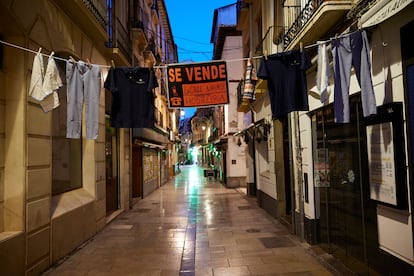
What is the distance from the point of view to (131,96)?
660 centimetres

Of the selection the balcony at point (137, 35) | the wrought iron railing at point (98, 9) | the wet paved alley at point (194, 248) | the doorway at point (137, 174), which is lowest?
the wet paved alley at point (194, 248)

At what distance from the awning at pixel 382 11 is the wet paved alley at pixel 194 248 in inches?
165

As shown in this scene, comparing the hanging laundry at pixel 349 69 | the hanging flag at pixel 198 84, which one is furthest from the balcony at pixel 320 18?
the hanging flag at pixel 198 84

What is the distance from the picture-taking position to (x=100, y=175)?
30.3 ft

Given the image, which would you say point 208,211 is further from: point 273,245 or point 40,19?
point 40,19

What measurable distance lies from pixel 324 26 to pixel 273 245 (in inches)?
193

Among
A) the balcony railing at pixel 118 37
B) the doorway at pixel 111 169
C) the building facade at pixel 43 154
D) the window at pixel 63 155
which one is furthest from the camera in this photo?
the doorway at pixel 111 169

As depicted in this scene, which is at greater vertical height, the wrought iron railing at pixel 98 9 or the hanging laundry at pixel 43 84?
the wrought iron railing at pixel 98 9

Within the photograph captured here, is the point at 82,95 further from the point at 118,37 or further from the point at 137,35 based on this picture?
the point at 137,35

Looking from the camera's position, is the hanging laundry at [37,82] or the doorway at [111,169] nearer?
the hanging laundry at [37,82]

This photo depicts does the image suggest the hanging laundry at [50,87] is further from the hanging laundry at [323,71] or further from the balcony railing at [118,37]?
the balcony railing at [118,37]

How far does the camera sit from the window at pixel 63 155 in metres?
7.30

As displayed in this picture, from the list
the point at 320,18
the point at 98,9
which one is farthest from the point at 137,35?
the point at 320,18

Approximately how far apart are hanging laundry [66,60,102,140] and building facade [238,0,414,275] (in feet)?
11.9
